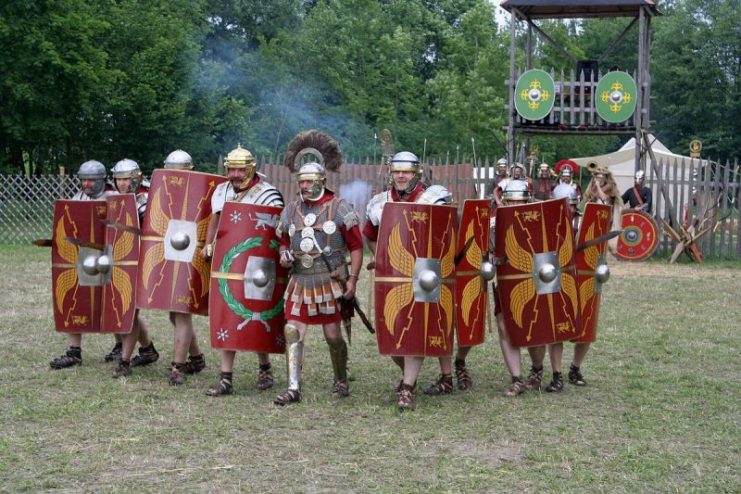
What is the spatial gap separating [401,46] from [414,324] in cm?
2641

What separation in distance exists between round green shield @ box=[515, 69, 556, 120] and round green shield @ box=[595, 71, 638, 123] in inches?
30.7

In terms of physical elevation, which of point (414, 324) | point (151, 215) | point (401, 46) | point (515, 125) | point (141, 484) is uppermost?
point (401, 46)

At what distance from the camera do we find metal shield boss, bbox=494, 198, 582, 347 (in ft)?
21.7

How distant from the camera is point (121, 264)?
717cm

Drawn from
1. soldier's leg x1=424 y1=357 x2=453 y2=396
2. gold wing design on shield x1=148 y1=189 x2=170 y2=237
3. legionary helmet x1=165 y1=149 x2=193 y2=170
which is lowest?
soldier's leg x1=424 y1=357 x2=453 y2=396

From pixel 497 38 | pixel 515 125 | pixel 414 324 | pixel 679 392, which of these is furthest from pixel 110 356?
pixel 497 38

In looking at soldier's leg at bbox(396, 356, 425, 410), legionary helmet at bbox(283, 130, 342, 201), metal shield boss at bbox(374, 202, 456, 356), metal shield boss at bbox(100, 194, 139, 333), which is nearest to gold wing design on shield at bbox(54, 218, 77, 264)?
metal shield boss at bbox(100, 194, 139, 333)

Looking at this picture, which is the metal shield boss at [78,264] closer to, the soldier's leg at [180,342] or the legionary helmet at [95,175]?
the legionary helmet at [95,175]

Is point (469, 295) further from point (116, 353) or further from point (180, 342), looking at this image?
point (116, 353)

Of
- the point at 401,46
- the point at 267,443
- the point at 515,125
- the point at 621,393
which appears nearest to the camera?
the point at 267,443

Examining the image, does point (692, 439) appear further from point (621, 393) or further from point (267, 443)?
point (267, 443)

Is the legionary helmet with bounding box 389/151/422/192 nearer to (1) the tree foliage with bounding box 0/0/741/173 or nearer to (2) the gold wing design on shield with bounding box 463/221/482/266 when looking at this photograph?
(2) the gold wing design on shield with bounding box 463/221/482/266

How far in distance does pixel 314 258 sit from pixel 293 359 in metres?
0.64

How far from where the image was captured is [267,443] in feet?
17.8
